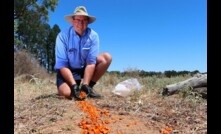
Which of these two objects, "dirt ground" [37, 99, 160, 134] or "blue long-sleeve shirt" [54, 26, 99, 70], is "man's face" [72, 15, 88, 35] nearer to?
"blue long-sleeve shirt" [54, 26, 99, 70]

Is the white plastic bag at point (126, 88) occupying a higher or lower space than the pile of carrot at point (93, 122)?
higher

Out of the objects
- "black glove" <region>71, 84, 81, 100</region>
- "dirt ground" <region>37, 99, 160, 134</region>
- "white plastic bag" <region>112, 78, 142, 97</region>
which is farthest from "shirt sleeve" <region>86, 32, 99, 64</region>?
"dirt ground" <region>37, 99, 160, 134</region>

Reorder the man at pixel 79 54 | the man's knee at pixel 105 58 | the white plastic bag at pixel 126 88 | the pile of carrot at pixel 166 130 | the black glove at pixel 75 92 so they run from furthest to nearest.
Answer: the white plastic bag at pixel 126 88
the man's knee at pixel 105 58
the man at pixel 79 54
the black glove at pixel 75 92
the pile of carrot at pixel 166 130

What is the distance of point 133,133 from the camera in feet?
12.6

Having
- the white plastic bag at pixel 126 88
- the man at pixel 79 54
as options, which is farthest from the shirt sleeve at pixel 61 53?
the white plastic bag at pixel 126 88

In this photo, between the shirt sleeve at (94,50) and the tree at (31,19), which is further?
the tree at (31,19)

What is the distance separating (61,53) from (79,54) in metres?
0.27

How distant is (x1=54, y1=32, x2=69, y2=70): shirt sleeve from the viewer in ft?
19.3

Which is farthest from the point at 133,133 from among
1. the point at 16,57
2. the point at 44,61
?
the point at 44,61

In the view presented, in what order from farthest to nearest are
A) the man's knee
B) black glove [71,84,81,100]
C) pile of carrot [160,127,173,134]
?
the man's knee, black glove [71,84,81,100], pile of carrot [160,127,173,134]

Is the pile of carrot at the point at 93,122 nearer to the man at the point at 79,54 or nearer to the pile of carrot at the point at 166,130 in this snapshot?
the pile of carrot at the point at 166,130

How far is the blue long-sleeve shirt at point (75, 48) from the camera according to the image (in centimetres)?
595
